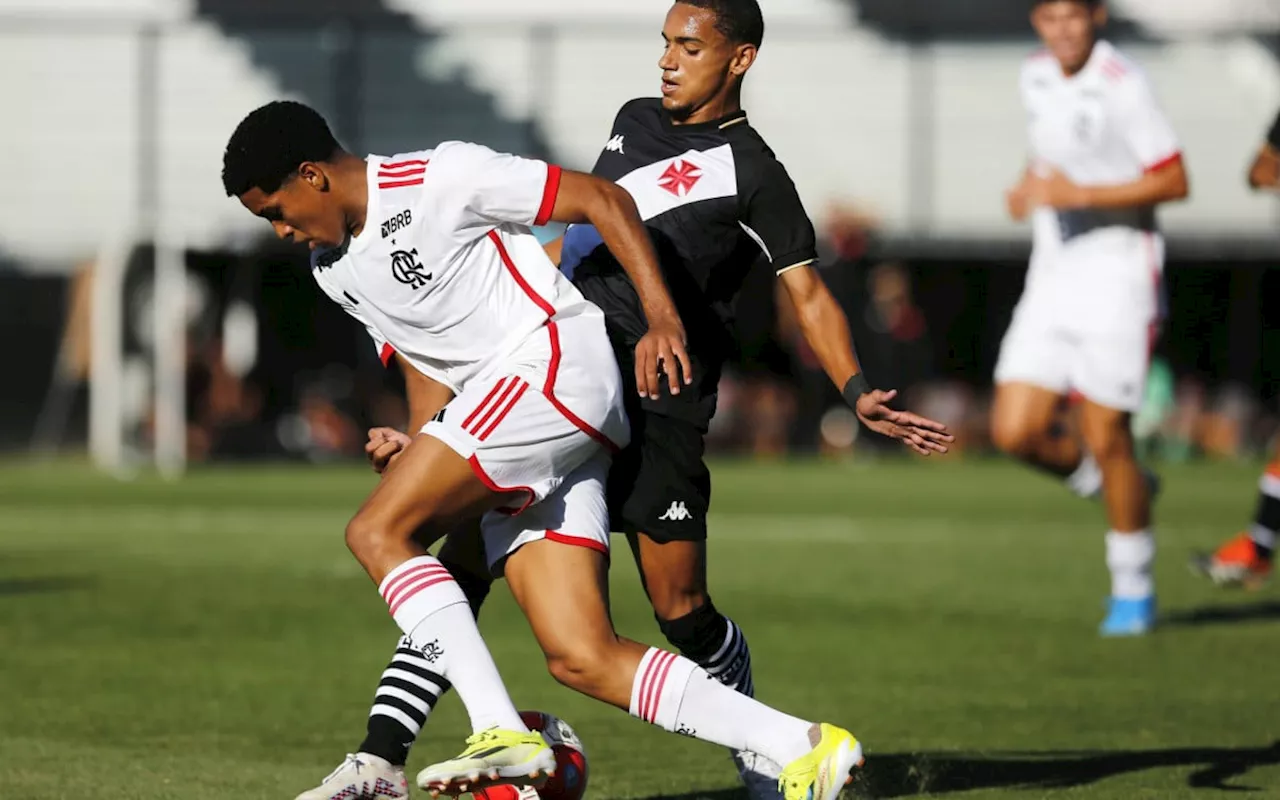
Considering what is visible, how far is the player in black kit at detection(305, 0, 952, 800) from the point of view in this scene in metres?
5.65

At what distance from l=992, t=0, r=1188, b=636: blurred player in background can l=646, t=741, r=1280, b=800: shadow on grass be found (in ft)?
10.6

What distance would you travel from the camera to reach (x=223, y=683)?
8.20m

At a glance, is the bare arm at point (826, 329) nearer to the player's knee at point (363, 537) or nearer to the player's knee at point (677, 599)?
the player's knee at point (677, 599)

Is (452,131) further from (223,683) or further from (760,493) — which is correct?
(223,683)

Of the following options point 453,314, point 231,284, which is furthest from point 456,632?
point 231,284

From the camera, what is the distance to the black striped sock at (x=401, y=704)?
539 centimetres

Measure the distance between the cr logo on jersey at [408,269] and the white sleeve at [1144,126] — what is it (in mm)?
5539

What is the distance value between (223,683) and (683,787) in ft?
8.62

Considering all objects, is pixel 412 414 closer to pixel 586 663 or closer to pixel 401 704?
pixel 401 704

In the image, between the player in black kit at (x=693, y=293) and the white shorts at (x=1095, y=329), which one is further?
the white shorts at (x=1095, y=329)

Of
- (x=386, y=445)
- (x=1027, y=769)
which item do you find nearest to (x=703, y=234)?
(x=386, y=445)

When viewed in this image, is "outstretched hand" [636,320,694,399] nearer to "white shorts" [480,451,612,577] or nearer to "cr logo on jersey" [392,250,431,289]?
"white shorts" [480,451,612,577]

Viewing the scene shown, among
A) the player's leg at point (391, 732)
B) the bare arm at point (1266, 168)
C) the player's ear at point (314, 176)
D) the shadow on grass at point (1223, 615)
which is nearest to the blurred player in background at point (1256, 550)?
the shadow on grass at point (1223, 615)

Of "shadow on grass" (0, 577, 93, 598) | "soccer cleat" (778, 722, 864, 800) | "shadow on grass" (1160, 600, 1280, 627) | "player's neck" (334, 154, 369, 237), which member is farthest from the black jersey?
"shadow on grass" (0, 577, 93, 598)
